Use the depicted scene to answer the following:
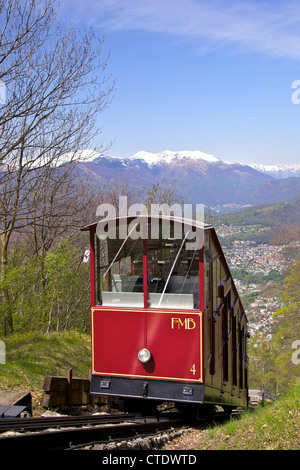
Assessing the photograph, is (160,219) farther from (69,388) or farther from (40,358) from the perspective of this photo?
(40,358)

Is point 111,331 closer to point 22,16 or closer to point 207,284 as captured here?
point 207,284

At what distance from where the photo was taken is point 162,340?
25.0 feet

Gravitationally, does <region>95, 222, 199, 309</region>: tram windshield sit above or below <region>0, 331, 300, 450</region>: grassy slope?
above

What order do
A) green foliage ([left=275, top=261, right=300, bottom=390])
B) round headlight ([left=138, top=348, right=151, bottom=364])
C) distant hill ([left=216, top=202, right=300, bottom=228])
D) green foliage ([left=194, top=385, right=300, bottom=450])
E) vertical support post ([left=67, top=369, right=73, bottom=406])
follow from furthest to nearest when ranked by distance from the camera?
1. distant hill ([left=216, top=202, right=300, bottom=228])
2. green foliage ([left=275, top=261, right=300, bottom=390])
3. vertical support post ([left=67, top=369, right=73, bottom=406])
4. round headlight ([left=138, top=348, right=151, bottom=364])
5. green foliage ([left=194, top=385, right=300, bottom=450])

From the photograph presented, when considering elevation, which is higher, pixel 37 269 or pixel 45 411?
pixel 37 269

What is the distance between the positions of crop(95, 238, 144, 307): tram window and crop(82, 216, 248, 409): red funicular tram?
0.02m

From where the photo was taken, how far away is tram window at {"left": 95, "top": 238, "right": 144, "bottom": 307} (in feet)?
26.0

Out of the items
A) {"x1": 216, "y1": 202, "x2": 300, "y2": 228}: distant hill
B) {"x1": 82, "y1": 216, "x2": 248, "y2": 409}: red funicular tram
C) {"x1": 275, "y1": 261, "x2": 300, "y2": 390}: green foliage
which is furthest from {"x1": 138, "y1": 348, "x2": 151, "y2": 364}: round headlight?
{"x1": 216, "y1": 202, "x2": 300, "y2": 228}: distant hill

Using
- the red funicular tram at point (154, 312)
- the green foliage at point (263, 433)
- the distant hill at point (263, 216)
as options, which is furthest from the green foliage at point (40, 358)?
the distant hill at point (263, 216)

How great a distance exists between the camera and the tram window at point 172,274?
7668mm

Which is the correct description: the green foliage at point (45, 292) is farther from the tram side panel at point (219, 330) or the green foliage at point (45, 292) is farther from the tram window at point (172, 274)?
the tram window at point (172, 274)

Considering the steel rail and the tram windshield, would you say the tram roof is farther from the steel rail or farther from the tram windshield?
the steel rail
